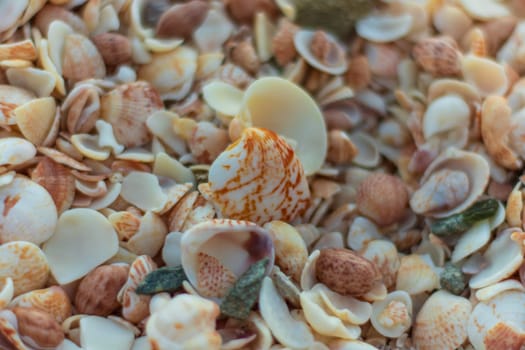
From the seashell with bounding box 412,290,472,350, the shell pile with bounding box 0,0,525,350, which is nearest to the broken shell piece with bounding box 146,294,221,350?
the shell pile with bounding box 0,0,525,350

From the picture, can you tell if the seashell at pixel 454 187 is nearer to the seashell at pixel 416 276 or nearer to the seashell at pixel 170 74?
the seashell at pixel 416 276

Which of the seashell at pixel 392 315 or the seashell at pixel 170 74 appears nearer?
the seashell at pixel 392 315

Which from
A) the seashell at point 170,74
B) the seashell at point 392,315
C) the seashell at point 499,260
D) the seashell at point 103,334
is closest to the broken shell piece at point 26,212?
the seashell at point 103,334

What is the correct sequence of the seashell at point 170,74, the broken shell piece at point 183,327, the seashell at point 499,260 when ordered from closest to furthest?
1. the broken shell piece at point 183,327
2. the seashell at point 499,260
3. the seashell at point 170,74

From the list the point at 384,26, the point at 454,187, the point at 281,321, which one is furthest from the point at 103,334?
the point at 384,26

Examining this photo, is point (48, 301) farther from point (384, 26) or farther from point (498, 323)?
point (384, 26)

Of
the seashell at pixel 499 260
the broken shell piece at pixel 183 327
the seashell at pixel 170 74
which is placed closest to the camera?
the broken shell piece at pixel 183 327

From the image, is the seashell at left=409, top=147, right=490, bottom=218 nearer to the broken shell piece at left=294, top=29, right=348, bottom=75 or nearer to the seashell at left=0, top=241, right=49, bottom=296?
the broken shell piece at left=294, top=29, right=348, bottom=75

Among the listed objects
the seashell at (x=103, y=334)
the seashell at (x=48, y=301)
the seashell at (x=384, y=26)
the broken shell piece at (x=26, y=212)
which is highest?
the seashell at (x=384, y=26)
